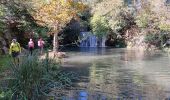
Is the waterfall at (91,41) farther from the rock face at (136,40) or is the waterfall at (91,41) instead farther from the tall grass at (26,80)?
the tall grass at (26,80)

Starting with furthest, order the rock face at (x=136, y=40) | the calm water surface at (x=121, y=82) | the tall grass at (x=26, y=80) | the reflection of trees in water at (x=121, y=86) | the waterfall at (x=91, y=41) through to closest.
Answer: the waterfall at (x=91, y=41), the rock face at (x=136, y=40), the reflection of trees in water at (x=121, y=86), the calm water surface at (x=121, y=82), the tall grass at (x=26, y=80)

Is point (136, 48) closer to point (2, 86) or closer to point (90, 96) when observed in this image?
point (90, 96)

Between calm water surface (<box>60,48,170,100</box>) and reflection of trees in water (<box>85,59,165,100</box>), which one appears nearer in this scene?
calm water surface (<box>60,48,170,100</box>)

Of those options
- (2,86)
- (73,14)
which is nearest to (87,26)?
(73,14)

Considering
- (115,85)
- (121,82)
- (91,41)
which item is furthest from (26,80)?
(91,41)

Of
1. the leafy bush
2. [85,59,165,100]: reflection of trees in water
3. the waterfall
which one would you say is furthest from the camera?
the waterfall

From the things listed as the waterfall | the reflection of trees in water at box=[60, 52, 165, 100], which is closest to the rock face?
the waterfall

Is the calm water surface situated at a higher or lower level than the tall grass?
lower

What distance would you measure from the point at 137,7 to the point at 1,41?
22966 millimetres

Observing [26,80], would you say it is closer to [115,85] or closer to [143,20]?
[115,85]

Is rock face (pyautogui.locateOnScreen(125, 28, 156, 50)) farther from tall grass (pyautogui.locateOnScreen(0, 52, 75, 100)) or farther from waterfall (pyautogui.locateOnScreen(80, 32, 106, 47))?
tall grass (pyautogui.locateOnScreen(0, 52, 75, 100))

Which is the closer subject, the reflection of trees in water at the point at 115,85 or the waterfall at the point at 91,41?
the reflection of trees in water at the point at 115,85

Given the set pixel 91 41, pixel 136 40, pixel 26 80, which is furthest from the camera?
pixel 91 41

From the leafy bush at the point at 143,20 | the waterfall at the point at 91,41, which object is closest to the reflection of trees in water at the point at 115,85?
the leafy bush at the point at 143,20
